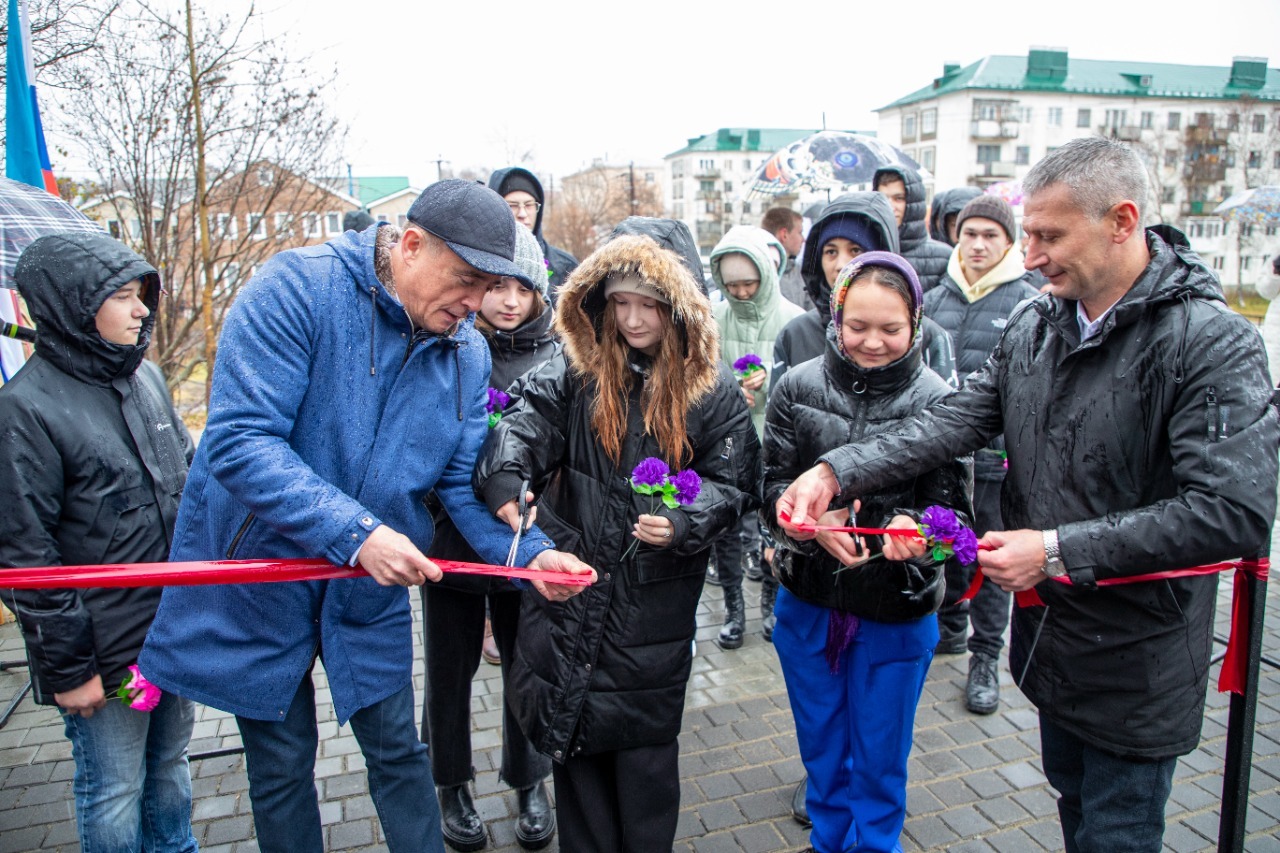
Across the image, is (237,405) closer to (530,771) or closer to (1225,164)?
(530,771)

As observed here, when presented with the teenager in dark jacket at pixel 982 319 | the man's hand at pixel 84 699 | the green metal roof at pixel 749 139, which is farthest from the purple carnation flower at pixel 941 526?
the green metal roof at pixel 749 139

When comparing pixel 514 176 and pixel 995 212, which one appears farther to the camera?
pixel 514 176

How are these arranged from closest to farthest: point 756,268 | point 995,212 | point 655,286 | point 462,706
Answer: point 655,286
point 462,706
point 995,212
point 756,268

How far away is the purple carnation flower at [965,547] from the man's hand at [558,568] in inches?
44.4

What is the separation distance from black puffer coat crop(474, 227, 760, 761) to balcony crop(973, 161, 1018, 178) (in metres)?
78.1

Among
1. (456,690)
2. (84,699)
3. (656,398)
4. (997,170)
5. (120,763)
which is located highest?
(997,170)

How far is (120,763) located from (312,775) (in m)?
0.68

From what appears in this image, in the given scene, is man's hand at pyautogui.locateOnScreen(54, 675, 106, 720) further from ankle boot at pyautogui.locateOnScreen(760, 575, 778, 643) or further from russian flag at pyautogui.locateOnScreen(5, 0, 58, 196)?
ankle boot at pyautogui.locateOnScreen(760, 575, 778, 643)

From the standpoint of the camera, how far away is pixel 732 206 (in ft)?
300

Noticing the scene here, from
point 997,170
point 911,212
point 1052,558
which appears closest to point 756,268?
point 911,212

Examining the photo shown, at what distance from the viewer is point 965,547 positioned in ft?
8.08

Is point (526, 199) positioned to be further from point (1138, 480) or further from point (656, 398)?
point (1138, 480)

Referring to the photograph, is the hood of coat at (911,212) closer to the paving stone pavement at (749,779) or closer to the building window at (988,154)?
the paving stone pavement at (749,779)

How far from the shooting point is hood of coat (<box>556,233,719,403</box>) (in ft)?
8.85
